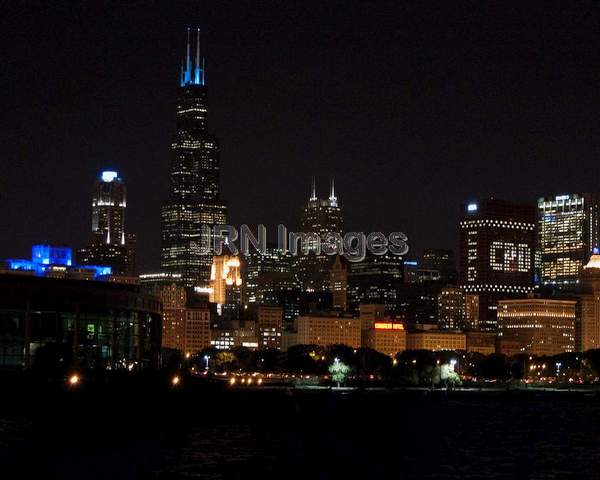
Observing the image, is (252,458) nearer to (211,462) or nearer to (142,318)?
(211,462)

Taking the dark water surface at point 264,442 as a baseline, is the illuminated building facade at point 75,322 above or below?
above

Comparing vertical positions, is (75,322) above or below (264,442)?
above

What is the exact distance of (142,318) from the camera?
179000 mm

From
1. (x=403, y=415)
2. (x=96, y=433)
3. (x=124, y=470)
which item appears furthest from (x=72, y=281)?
(x=124, y=470)

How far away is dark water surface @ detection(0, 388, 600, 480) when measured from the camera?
92.5m

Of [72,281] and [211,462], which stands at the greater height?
[72,281]

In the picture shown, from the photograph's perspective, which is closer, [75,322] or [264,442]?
[264,442]

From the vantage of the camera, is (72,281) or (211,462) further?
(72,281)

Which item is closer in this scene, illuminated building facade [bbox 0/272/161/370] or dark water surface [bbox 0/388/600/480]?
dark water surface [bbox 0/388/600/480]

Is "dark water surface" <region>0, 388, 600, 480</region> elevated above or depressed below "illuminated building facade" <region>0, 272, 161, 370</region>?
below

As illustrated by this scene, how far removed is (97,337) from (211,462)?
246 ft

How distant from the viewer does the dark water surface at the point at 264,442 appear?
303ft

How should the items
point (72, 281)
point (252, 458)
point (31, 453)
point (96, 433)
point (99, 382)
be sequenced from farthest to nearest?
point (72, 281)
point (99, 382)
point (96, 433)
point (252, 458)
point (31, 453)

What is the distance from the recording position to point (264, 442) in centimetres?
11550
